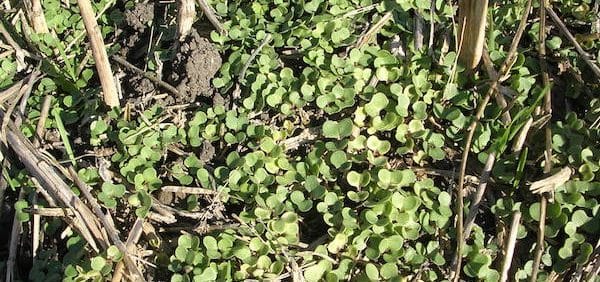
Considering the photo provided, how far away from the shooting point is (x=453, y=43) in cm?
188

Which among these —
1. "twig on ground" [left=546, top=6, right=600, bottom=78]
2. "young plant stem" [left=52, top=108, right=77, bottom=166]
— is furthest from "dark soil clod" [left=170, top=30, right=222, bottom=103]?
"twig on ground" [left=546, top=6, right=600, bottom=78]

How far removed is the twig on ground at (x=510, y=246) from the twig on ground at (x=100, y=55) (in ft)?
3.36

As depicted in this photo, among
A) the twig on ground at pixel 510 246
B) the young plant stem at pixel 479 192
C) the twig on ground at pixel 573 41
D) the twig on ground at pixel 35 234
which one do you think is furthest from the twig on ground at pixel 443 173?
the twig on ground at pixel 35 234

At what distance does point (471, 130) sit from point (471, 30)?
0.82 feet

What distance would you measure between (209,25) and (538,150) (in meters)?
0.94

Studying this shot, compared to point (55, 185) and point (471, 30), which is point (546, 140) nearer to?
point (471, 30)

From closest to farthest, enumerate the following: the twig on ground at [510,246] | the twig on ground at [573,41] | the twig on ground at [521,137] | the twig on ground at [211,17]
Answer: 1. the twig on ground at [510,246]
2. the twig on ground at [521,137]
3. the twig on ground at [573,41]
4. the twig on ground at [211,17]

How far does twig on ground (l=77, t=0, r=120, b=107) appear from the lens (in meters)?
1.63

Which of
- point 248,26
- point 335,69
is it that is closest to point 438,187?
point 335,69

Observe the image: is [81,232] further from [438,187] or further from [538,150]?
[538,150]

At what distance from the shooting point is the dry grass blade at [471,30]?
167cm

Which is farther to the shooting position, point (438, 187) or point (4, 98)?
point (4, 98)

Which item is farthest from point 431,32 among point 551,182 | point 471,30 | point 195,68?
point 195,68

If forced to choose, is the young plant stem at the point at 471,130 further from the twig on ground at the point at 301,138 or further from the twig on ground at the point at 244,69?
the twig on ground at the point at 244,69
